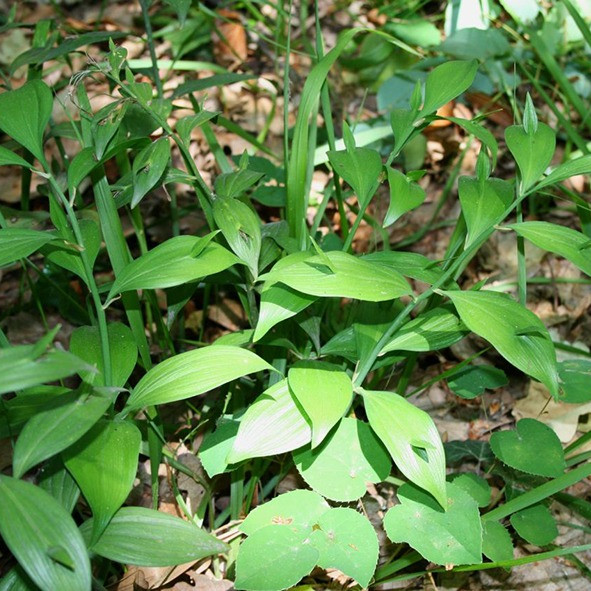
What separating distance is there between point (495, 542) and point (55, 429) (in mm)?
684

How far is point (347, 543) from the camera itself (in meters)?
0.98

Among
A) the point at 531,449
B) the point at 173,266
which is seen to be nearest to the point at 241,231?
the point at 173,266

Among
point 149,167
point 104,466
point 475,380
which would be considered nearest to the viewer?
point 104,466

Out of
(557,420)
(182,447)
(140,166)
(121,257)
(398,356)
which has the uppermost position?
(140,166)

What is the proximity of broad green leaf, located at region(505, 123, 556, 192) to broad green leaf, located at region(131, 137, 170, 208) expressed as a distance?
1.61ft

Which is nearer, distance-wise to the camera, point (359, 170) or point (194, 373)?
point (194, 373)

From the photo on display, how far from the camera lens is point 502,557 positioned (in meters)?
1.06

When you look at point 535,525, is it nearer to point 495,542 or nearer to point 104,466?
A: point 495,542

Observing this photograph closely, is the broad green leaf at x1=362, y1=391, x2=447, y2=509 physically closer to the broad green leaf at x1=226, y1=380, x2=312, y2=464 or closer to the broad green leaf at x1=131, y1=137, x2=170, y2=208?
the broad green leaf at x1=226, y1=380, x2=312, y2=464

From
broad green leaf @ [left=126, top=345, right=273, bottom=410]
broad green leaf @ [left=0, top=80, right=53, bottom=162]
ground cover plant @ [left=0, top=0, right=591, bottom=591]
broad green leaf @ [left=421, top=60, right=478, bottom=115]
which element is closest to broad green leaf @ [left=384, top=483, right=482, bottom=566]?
ground cover plant @ [left=0, top=0, right=591, bottom=591]

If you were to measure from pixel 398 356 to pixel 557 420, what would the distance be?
1.53 ft

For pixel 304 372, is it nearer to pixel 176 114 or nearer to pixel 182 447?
pixel 182 447

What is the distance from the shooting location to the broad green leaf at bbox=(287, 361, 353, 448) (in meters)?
0.91

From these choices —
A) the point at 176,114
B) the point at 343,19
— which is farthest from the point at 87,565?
the point at 343,19
